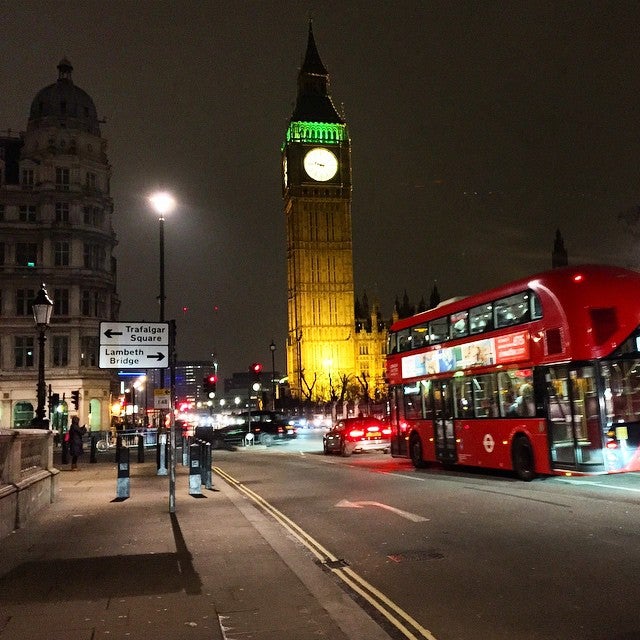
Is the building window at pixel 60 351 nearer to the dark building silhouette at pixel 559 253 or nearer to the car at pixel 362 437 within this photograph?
the car at pixel 362 437

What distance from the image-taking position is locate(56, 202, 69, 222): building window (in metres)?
54.4

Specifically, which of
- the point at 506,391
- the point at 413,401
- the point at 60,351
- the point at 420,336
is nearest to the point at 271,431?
the point at 60,351

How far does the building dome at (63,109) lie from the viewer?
5650 cm

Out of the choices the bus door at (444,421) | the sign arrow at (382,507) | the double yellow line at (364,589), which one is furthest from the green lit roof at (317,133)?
the double yellow line at (364,589)

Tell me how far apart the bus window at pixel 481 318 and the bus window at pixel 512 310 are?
0.31m

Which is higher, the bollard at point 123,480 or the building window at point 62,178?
the building window at point 62,178

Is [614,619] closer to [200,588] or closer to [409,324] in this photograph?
[200,588]

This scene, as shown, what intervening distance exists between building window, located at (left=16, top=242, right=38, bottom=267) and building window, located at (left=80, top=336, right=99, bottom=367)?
23.2ft

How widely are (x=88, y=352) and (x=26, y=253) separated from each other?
8.93 meters

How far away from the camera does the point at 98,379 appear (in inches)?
2160

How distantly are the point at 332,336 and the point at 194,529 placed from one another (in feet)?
357

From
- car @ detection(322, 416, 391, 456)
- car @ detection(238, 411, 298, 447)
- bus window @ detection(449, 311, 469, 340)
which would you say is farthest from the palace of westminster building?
bus window @ detection(449, 311, 469, 340)

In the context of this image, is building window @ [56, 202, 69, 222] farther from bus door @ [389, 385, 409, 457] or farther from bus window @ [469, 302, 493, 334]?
bus window @ [469, 302, 493, 334]

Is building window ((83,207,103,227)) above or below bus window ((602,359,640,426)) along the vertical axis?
above
